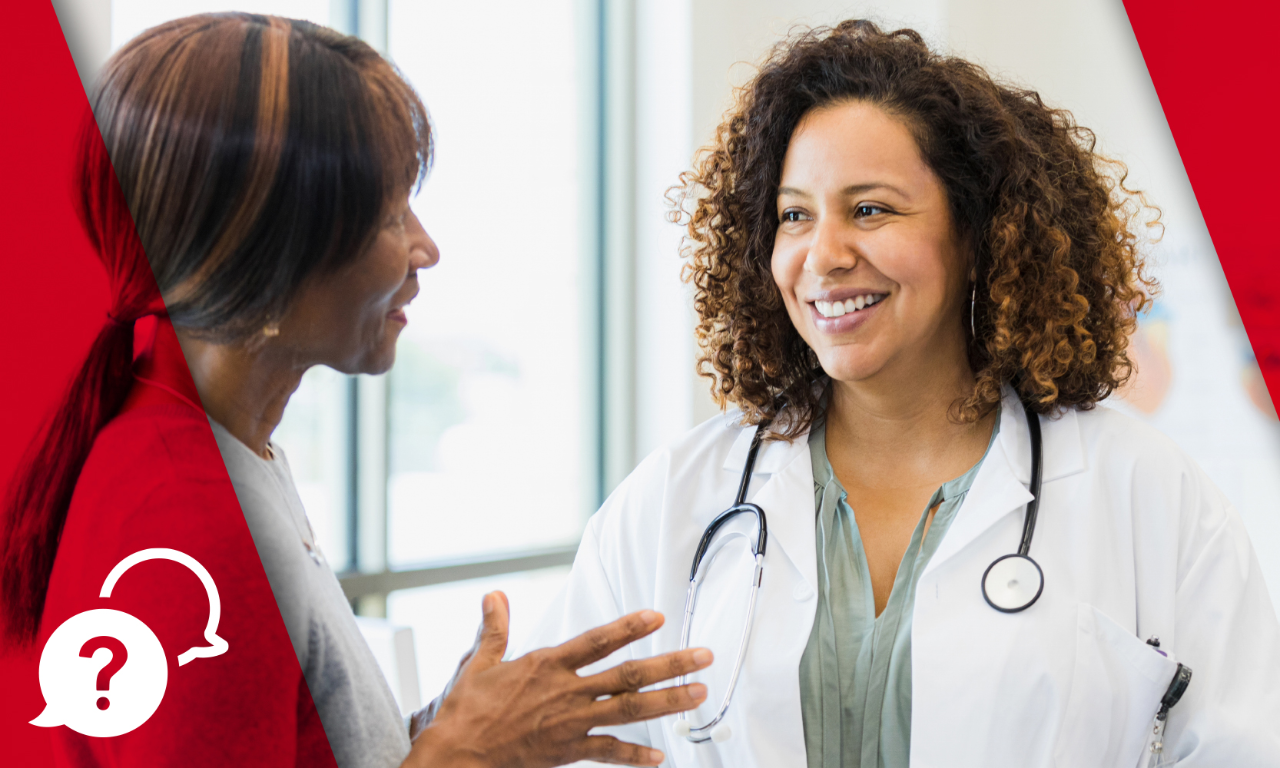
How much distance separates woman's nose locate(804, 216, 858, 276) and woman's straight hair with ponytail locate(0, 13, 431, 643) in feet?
2.55

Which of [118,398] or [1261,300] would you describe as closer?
[118,398]

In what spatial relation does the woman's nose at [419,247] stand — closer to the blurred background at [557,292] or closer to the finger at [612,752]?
the blurred background at [557,292]

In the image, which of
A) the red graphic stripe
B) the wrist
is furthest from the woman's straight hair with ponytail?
the red graphic stripe

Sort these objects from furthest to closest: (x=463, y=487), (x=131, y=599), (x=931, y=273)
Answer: (x=931, y=273) < (x=463, y=487) < (x=131, y=599)

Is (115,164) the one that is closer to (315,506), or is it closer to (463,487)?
(315,506)

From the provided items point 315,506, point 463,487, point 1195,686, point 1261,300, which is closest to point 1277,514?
point 1261,300

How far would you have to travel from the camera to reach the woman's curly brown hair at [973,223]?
1.21 meters

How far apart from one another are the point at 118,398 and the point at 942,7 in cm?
267

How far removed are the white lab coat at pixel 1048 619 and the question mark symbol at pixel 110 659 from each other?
0.77 metres

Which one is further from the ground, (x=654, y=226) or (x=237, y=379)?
(x=654, y=226)

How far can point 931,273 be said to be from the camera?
118 centimetres

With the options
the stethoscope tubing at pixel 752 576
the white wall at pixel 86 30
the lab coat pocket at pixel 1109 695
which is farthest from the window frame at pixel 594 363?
the lab coat pocket at pixel 1109 695

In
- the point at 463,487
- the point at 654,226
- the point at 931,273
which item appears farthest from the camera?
the point at 654,226

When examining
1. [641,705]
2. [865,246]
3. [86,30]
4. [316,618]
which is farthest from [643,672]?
[865,246]
